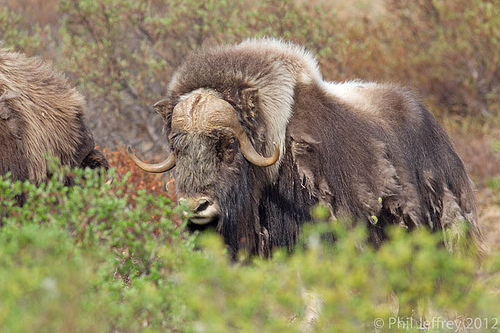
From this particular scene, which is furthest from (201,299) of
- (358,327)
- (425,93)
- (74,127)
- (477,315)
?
(425,93)

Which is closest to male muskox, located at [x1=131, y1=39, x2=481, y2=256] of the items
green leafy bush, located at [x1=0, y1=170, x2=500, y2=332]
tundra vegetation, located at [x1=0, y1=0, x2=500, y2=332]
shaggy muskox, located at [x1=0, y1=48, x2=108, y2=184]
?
tundra vegetation, located at [x1=0, y1=0, x2=500, y2=332]

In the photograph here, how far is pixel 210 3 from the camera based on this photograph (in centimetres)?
732

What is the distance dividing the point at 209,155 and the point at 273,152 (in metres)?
0.34

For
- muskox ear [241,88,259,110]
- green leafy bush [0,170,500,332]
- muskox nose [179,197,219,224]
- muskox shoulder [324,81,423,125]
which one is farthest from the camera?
muskox shoulder [324,81,423,125]

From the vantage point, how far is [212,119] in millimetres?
3797

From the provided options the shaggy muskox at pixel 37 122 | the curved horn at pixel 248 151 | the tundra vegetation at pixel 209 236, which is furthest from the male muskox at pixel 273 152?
the shaggy muskox at pixel 37 122

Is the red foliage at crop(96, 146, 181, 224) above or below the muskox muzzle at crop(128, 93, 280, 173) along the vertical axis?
below

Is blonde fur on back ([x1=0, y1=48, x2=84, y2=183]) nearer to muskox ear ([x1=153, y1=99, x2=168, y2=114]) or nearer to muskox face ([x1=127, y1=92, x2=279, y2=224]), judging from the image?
muskox ear ([x1=153, y1=99, x2=168, y2=114])

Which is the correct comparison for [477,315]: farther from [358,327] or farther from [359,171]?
[359,171]

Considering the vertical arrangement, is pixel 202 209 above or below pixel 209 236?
below

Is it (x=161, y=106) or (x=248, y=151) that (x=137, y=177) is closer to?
(x=161, y=106)

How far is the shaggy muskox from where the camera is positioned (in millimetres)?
3963

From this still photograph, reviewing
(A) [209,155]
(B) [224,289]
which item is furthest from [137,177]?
(B) [224,289]

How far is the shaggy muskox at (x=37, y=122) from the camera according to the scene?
13.0ft
